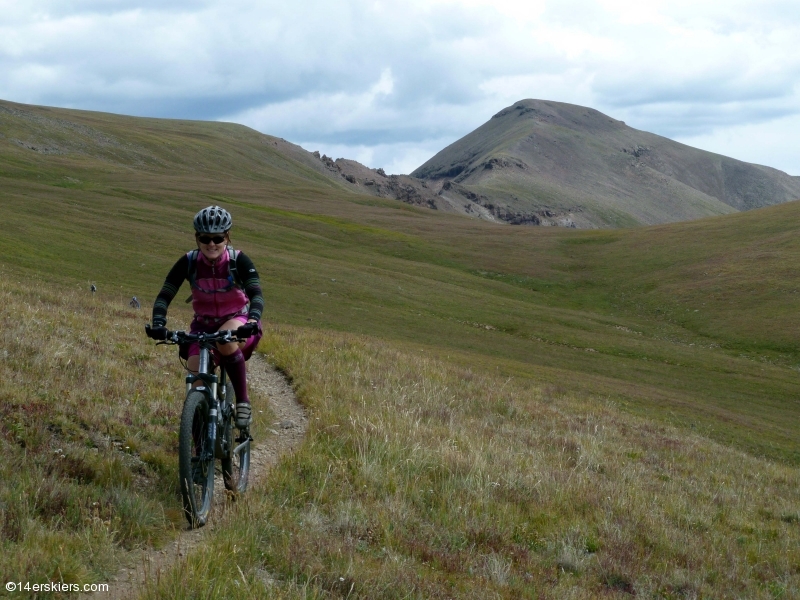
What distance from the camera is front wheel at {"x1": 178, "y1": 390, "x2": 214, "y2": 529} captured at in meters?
6.75

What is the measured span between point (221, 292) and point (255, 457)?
2936 millimetres

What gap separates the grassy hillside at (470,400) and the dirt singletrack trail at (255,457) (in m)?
0.27

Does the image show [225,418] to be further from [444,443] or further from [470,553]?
[444,443]

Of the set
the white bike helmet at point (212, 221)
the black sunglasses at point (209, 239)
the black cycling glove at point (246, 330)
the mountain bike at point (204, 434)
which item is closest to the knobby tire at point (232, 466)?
the mountain bike at point (204, 434)

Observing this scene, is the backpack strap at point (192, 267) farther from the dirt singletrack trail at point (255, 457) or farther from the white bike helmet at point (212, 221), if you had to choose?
the dirt singletrack trail at point (255, 457)

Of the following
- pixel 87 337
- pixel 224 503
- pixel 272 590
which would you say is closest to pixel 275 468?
pixel 224 503

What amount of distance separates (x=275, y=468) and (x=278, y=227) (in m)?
74.5

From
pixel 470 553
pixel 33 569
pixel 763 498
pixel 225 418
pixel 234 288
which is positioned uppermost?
pixel 234 288

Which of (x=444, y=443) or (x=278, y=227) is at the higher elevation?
(x=278, y=227)

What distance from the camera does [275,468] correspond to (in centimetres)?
878

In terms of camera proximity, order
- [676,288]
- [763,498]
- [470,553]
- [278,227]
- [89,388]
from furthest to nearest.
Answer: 1. [278,227]
2. [676,288]
3. [763,498]
4. [89,388]
5. [470,553]

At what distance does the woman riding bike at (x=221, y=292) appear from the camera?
7.90 m

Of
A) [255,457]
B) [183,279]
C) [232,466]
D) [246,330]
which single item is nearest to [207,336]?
[246,330]

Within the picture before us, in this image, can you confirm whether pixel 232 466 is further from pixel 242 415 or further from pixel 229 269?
pixel 229 269
